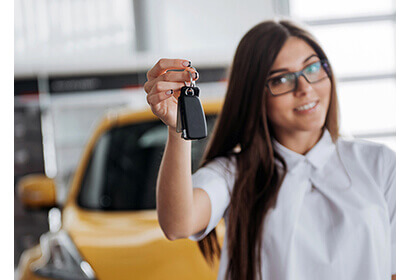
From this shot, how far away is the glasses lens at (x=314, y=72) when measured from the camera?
969mm

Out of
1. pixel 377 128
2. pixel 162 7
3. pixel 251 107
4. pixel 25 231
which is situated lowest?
pixel 25 231

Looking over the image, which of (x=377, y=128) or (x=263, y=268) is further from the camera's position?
(x=377, y=128)

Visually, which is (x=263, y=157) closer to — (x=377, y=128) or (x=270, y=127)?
(x=270, y=127)

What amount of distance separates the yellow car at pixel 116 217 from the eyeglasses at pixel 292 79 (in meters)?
0.52

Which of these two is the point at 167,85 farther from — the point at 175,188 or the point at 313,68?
the point at 313,68

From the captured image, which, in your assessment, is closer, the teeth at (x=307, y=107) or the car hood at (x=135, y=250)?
the teeth at (x=307, y=107)

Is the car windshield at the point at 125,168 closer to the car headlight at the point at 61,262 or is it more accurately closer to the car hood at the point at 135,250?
the car hood at the point at 135,250

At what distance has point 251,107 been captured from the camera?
1.01m

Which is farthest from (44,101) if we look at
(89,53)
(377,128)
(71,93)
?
(377,128)

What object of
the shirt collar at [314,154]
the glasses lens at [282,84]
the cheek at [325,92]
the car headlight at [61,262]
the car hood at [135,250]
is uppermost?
the glasses lens at [282,84]

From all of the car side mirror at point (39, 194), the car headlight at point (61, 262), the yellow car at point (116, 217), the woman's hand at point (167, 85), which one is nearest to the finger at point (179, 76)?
the woman's hand at point (167, 85)
